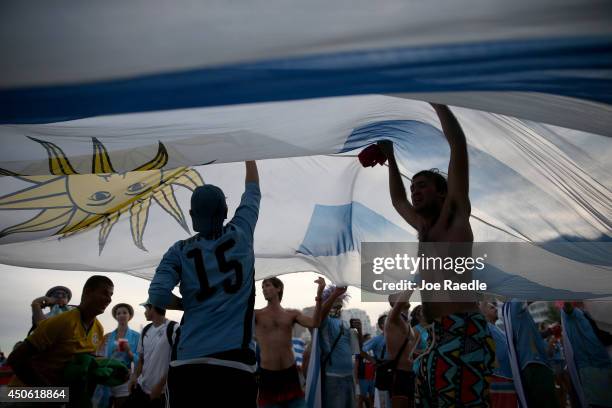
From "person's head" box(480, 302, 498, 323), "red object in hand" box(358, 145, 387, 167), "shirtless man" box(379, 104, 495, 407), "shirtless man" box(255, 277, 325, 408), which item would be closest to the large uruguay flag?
"red object in hand" box(358, 145, 387, 167)

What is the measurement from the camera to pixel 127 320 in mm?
8977

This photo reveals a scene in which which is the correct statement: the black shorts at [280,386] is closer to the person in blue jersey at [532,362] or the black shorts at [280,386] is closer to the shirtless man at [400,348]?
the shirtless man at [400,348]

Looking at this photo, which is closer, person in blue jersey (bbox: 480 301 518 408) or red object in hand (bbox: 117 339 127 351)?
person in blue jersey (bbox: 480 301 518 408)

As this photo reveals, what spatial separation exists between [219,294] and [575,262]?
2.89m

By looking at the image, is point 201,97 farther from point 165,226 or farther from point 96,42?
point 165,226

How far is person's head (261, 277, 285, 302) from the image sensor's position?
6605 millimetres

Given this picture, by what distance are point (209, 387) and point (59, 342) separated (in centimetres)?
200

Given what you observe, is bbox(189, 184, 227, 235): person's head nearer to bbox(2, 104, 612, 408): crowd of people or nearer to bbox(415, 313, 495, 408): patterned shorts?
bbox(2, 104, 612, 408): crowd of people

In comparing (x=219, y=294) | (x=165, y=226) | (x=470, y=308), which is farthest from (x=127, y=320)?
(x=470, y=308)

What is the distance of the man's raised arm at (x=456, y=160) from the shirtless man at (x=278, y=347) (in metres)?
3.03

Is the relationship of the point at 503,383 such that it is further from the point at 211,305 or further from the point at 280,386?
the point at 211,305

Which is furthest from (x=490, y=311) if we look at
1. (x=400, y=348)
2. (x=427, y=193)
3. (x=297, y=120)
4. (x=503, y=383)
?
(x=297, y=120)

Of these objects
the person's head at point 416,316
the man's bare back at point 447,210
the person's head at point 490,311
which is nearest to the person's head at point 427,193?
the man's bare back at point 447,210

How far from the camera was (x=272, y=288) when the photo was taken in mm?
6660
